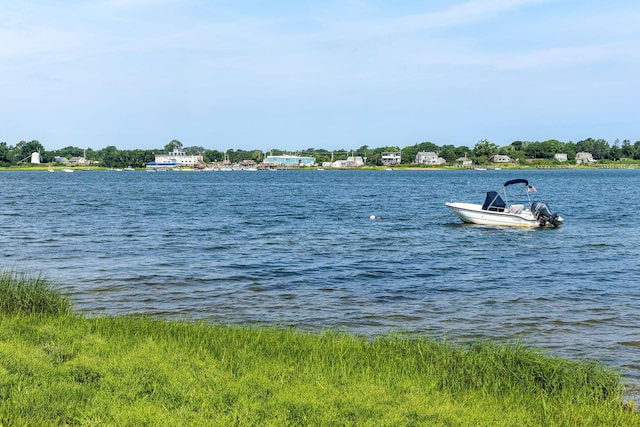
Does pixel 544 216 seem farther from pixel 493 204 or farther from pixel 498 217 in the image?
pixel 493 204

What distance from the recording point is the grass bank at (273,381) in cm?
782

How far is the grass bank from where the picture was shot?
782cm

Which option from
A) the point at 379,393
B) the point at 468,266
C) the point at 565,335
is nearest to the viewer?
the point at 379,393

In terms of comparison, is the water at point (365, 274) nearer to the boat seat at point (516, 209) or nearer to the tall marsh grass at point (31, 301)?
the boat seat at point (516, 209)

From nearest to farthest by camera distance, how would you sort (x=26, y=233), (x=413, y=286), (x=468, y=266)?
(x=413, y=286) < (x=468, y=266) < (x=26, y=233)

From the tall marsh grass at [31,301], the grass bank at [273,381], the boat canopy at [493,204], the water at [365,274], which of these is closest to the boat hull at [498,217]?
the boat canopy at [493,204]

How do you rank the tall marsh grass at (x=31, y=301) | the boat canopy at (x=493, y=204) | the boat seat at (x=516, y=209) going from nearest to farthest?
the tall marsh grass at (x=31, y=301)
the boat seat at (x=516, y=209)
the boat canopy at (x=493, y=204)

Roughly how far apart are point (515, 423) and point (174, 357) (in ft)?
16.7

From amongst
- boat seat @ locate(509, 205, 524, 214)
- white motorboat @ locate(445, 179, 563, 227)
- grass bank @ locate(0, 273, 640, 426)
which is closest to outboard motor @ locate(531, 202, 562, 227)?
white motorboat @ locate(445, 179, 563, 227)

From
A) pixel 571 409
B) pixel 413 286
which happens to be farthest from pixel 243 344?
pixel 413 286

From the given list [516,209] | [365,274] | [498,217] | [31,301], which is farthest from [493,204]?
[31,301]

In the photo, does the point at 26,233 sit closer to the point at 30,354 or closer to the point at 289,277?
the point at 289,277

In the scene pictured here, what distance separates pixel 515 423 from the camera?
8.08m

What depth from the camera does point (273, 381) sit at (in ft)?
29.4
